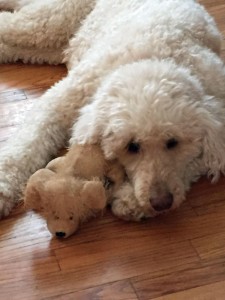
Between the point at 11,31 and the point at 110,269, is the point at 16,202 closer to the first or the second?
the point at 110,269

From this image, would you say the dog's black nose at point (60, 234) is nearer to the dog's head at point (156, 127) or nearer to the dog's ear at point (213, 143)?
the dog's head at point (156, 127)

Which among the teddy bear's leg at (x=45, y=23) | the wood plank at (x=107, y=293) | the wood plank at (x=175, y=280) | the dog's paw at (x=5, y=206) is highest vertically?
the teddy bear's leg at (x=45, y=23)

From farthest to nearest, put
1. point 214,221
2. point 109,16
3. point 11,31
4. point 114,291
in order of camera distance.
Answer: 1. point 11,31
2. point 109,16
3. point 214,221
4. point 114,291

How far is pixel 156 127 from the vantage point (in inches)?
65.2

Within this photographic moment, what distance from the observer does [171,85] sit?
1705 millimetres

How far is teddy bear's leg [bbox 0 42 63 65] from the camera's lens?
101 inches

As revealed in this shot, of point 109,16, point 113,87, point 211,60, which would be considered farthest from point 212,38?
point 113,87

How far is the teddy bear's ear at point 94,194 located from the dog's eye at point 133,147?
0.13m

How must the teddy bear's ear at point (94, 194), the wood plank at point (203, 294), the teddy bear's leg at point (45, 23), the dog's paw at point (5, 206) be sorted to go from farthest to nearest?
the teddy bear's leg at point (45, 23) → the dog's paw at point (5, 206) → the teddy bear's ear at point (94, 194) → the wood plank at point (203, 294)

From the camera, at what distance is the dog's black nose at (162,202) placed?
1659mm

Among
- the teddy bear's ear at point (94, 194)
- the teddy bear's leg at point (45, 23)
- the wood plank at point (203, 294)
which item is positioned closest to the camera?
the wood plank at point (203, 294)

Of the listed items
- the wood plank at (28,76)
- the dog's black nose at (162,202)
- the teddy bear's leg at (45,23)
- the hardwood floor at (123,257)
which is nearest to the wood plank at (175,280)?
the hardwood floor at (123,257)

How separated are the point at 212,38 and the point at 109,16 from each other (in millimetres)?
402

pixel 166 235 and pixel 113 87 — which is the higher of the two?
pixel 113 87
